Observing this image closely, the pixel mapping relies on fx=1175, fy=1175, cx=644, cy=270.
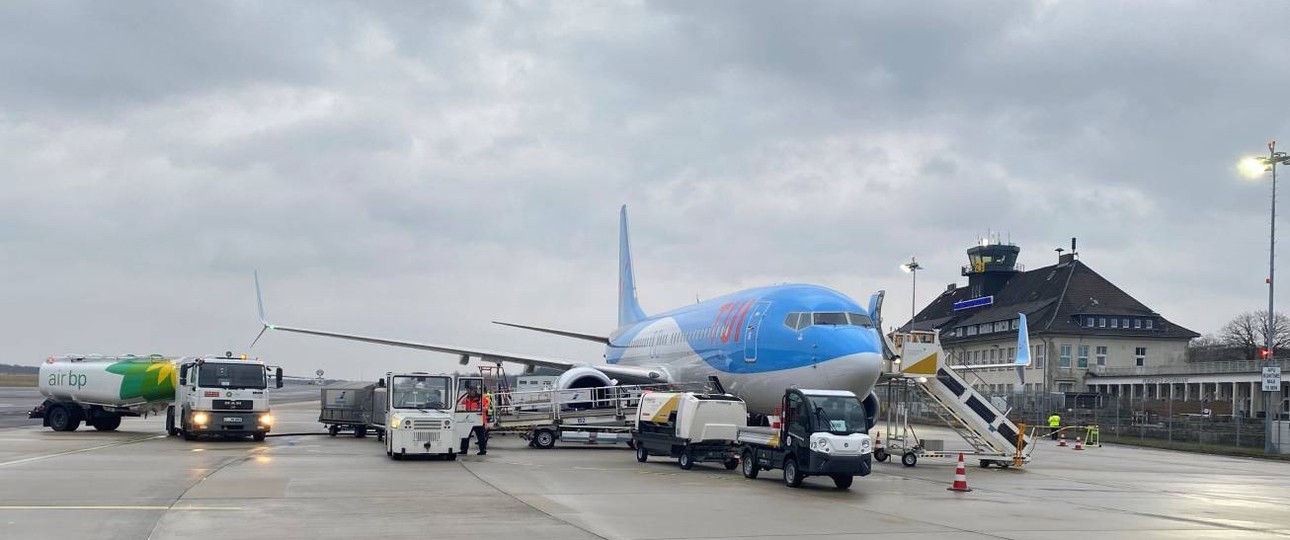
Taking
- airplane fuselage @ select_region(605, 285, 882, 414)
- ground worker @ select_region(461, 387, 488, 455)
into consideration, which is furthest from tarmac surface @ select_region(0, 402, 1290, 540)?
airplane fuselage @ select_region(605, 285, 882, 414)

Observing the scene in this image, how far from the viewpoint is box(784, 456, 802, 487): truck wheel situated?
21.8m

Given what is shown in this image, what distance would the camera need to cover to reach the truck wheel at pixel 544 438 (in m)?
33.6

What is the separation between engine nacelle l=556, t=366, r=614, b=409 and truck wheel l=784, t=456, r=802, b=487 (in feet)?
38.4

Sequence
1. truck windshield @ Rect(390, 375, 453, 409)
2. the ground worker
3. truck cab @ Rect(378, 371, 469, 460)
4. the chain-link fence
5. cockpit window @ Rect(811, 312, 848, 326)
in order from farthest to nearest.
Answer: the chain-link fence
the ground worker
truck windshield @ Rect(390, 375, 453, 409)
cockpit window @ Rect(811, 312, 848, 326)
truck cab @ Rect(378, 371, 469, 460)

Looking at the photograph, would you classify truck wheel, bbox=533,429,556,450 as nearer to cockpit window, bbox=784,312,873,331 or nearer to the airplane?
the airplane

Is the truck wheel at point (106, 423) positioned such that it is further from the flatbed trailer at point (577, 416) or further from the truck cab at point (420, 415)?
the truck cab at point (420, 415)

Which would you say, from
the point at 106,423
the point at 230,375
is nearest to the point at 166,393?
the point at 106,423

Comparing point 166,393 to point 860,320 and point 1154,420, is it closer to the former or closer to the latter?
point 860,320

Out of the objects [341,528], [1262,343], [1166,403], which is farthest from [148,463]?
[1262,343]

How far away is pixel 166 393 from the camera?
39594 millimetres

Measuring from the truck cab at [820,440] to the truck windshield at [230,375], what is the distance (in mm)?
18395

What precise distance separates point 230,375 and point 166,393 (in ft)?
19.8

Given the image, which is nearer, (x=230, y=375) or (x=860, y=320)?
(x=860, y=320)

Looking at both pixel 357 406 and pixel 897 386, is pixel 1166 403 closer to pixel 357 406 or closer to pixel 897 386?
pixel 897 386
